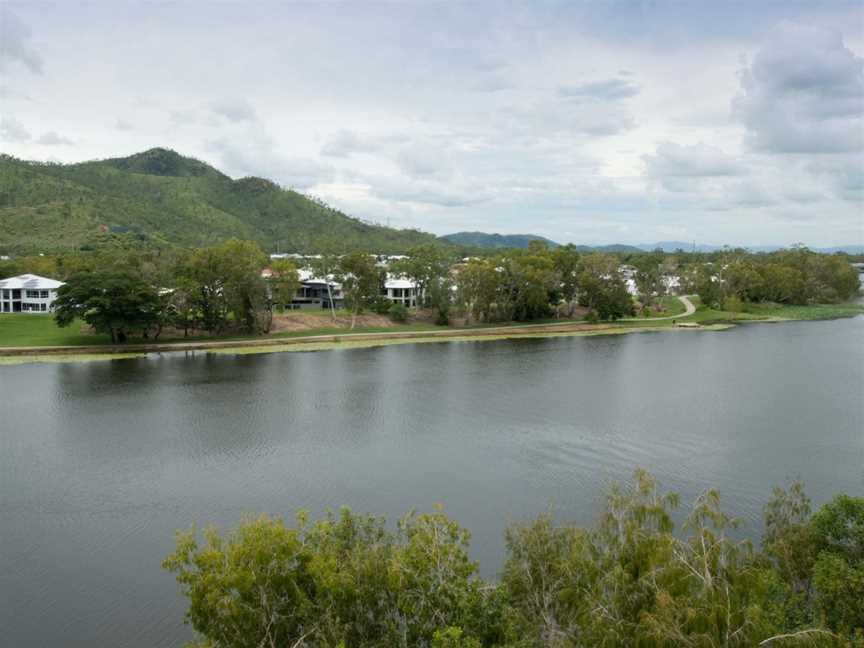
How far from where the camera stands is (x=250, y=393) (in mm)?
43719

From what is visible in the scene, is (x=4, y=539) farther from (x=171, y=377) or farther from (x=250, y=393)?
(x=171, y=377)

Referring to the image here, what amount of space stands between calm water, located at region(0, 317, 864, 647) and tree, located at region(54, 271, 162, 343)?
6.61 m

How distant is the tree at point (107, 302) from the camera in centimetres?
5878

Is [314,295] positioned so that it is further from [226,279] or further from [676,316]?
[676,316]

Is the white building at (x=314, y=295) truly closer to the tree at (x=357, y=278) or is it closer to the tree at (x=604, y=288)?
the tree at (x=357, y=278)

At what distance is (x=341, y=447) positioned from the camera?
106 feet

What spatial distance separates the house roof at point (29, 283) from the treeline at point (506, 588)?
72.4 metres

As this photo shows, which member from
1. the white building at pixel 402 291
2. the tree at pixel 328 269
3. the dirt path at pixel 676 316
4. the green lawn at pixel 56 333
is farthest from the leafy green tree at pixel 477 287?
the dirt path at pixel 676 316

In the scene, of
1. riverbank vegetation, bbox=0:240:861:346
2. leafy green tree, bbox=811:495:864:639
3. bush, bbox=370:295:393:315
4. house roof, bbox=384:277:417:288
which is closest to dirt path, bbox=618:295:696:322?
riverbank vegetation, bbox=0:240:861:346

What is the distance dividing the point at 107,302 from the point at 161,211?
93154 mm

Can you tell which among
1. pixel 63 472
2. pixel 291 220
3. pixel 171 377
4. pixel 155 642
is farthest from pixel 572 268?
pixel 291 220

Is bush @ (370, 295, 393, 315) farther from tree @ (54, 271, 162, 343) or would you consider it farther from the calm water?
tree @ (54, 271, 162, 343)

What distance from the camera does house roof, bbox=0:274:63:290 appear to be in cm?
7619

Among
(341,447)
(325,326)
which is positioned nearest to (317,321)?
(325,326)
